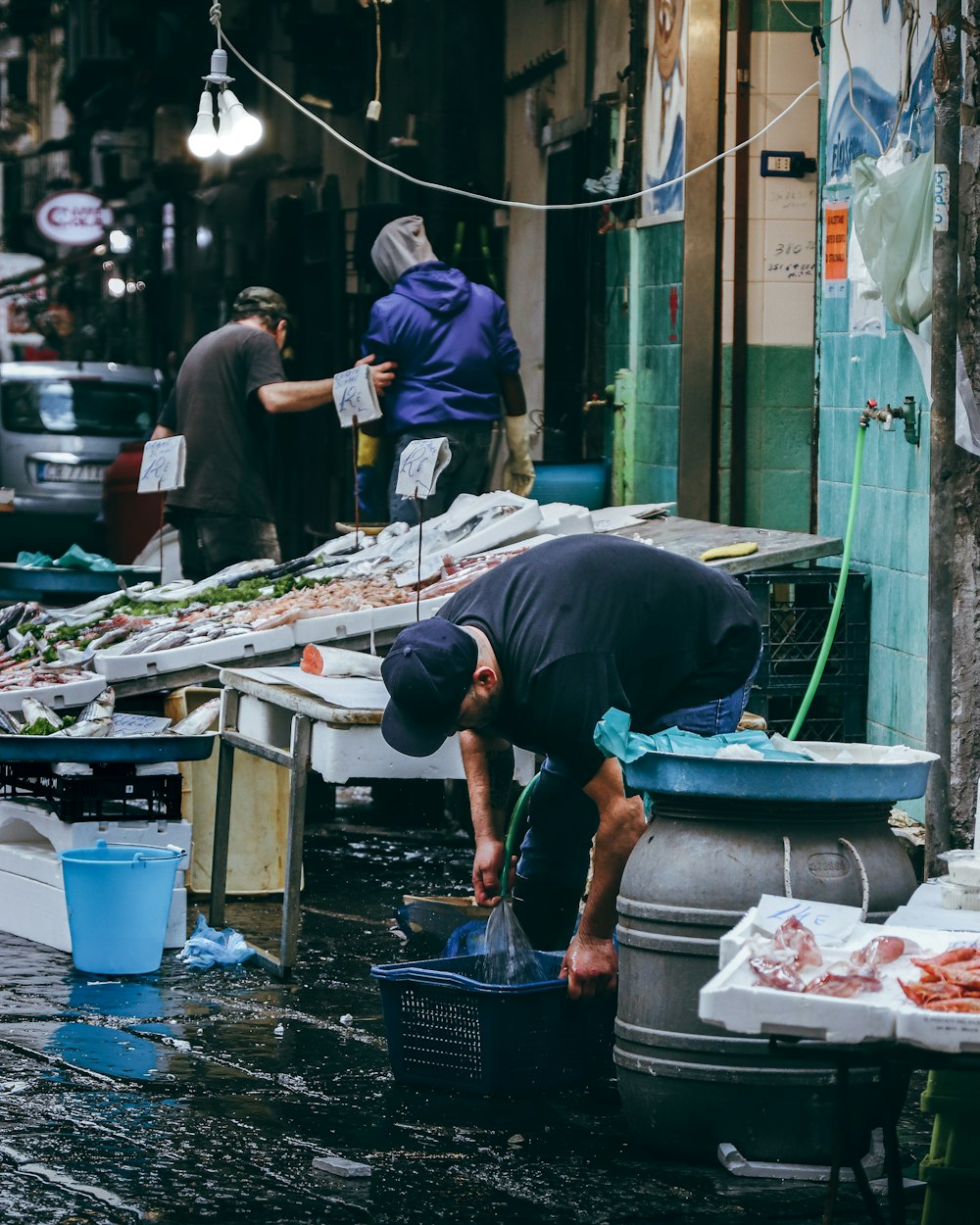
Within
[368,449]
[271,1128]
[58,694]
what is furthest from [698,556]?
[368,449]

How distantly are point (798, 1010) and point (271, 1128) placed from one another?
6.79 feet

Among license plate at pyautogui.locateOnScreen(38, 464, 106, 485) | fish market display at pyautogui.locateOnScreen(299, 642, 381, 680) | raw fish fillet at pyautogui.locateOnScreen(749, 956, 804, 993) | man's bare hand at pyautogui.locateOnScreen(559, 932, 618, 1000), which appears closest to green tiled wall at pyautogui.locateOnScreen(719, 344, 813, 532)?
fish market display at pyautogui.locateOnScreen(299, 642, 381, 680)

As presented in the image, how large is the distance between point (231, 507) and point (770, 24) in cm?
393

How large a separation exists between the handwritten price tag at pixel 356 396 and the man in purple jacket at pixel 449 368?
125 cm

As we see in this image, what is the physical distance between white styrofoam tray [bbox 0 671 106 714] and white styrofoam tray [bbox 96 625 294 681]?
0.10 meters

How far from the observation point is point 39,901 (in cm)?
783

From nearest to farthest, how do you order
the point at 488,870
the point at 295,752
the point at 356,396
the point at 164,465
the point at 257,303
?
1. the point at 488,870
2. the point at 295,752
3. the point at 356,396
4. the point at 164,465
5. the point at 257,303

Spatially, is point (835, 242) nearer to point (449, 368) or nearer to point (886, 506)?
point (886, 506)

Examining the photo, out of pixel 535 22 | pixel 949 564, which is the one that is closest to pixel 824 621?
pixel 949 564

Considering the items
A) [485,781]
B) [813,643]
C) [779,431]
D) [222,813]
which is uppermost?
[779,431]

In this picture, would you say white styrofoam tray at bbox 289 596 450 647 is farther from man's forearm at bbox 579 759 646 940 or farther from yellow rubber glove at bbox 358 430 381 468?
yellow rubber glove at bbox 358 430 381 468

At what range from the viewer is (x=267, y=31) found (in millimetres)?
19750

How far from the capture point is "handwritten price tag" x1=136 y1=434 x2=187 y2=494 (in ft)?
34.6

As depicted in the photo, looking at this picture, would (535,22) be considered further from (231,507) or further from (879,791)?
(879,791)
